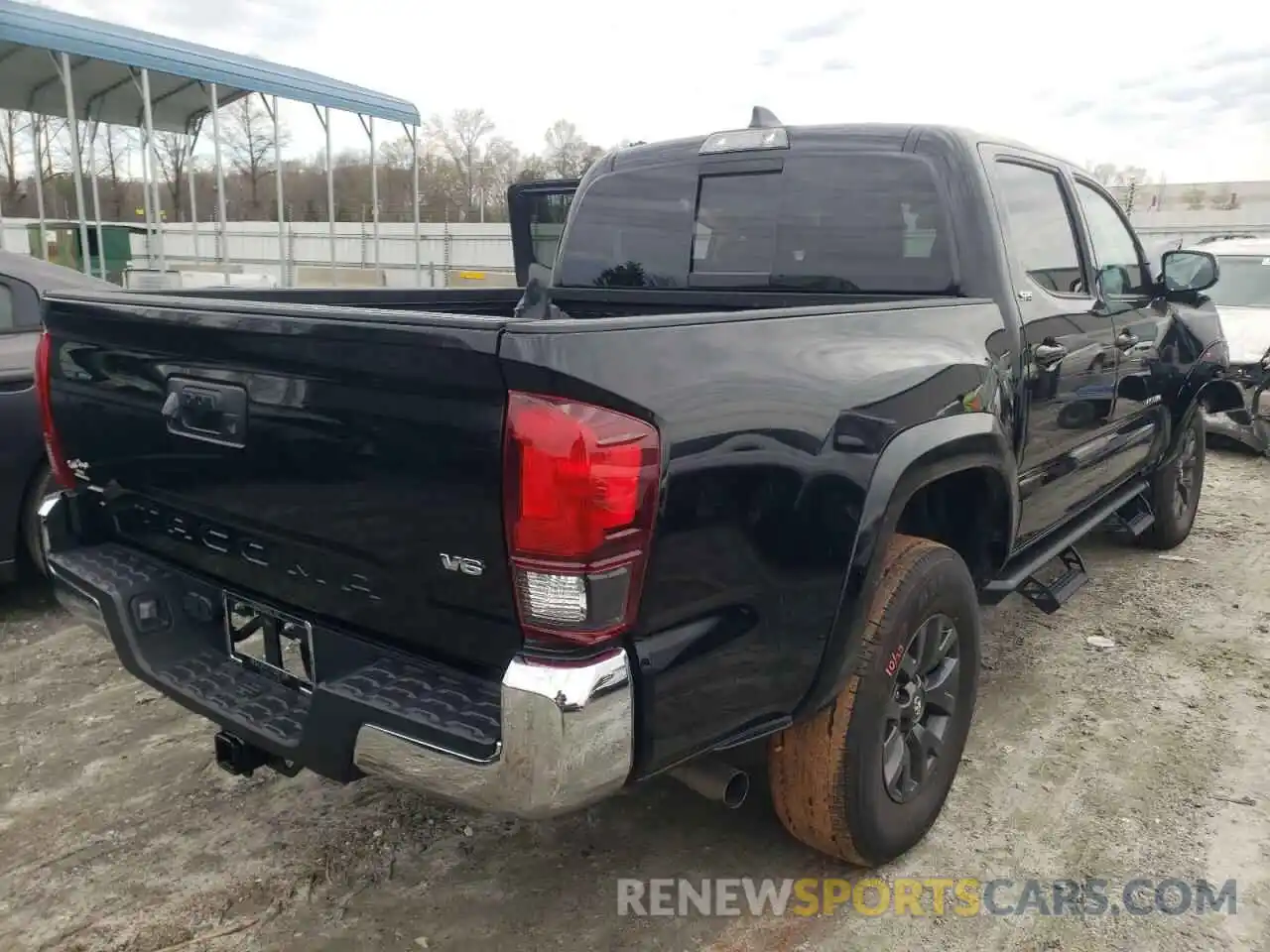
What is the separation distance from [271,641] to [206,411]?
1.88 feet

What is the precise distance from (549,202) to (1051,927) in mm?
3983

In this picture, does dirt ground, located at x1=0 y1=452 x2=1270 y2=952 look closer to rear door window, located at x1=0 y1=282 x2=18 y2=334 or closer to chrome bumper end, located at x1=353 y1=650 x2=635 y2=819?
chrome bumper end, located at x1=353 y1=650 x2=635 y2=819

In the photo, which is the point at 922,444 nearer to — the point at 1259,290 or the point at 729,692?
the point at 729,692

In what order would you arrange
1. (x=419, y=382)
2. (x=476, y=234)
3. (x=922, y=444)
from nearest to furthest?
(x=419, y=382), (x=922, y=444), (x=476, y=234)

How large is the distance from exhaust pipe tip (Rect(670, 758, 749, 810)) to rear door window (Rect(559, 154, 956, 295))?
1707 mm

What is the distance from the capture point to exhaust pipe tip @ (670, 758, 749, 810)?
2.31 meters

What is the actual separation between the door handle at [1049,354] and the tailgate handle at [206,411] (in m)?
2.49

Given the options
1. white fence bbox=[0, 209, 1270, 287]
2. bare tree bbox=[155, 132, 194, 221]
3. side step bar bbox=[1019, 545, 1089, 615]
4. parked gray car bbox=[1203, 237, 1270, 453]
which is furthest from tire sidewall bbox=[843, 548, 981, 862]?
white fence bbox=[0, 209, 1270, 287]

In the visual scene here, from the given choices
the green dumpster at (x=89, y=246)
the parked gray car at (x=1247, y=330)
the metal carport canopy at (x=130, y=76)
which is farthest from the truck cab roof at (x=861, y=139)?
the green dumpster at (x=89, y=246)

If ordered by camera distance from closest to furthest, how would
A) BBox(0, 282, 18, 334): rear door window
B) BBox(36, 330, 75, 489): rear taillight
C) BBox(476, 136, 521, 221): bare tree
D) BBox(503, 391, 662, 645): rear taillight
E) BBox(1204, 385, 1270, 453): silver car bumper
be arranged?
BBox(503, 391, 662, 645): rear taillight, BBox(36, 330, 75, 489): rear taillight, BBox(0, 282, 18, 334): rear door window, BBox(1204, 385, 1270, 453): silver car bumper, BBox(476, 136, 521, 221): bare tree

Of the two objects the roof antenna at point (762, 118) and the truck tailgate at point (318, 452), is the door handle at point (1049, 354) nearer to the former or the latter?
the roof antenna at point (762, 118)

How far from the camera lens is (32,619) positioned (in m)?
4.48

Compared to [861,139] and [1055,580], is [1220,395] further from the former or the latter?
[861,139]

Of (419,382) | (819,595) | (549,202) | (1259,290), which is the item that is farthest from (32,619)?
(1259,290)
